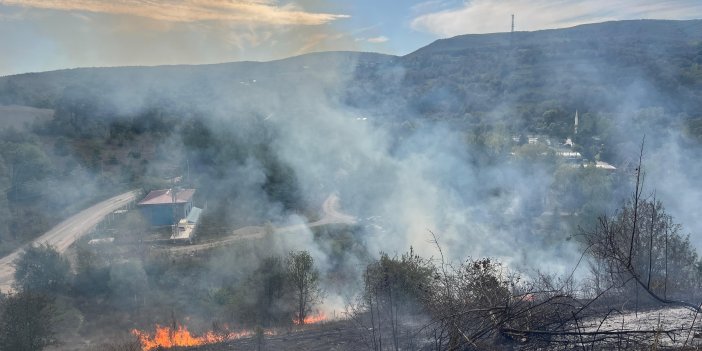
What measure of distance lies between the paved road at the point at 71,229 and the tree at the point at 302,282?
12.1m

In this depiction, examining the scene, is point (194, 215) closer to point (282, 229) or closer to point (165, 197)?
point (165, 197)

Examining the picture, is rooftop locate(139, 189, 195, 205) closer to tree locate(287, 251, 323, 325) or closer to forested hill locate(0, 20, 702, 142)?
tree locate(287, 251, 323, 325)

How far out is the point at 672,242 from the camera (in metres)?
13.1

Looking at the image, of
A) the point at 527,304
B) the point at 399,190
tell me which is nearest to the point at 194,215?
the point at 399,190

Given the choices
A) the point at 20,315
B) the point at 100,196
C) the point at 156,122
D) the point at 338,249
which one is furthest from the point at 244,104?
the point at 20,315

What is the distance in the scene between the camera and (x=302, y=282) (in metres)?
17.5

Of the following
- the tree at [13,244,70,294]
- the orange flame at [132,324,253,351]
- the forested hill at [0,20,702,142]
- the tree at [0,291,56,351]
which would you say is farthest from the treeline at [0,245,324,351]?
the forested hill at [0,20,702,142]

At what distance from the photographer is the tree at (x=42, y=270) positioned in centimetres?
1898

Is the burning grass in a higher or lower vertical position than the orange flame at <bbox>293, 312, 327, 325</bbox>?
higher

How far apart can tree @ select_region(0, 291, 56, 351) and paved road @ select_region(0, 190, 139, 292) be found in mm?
8688

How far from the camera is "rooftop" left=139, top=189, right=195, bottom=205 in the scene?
29.4m

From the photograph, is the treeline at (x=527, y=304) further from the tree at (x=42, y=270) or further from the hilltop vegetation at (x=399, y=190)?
the tree at (x=42, y=270)

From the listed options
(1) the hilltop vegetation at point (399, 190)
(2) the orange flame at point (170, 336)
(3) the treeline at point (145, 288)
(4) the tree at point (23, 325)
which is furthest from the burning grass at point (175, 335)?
(4) the tree at point (23, 325)

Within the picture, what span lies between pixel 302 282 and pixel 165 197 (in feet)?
54.8
